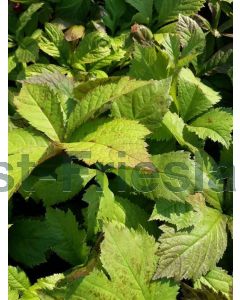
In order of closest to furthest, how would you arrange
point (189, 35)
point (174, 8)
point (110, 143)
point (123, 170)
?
1. point (110, 143)
2. point (123, 170)
3. point (189, 35)
4. point (174, 8)

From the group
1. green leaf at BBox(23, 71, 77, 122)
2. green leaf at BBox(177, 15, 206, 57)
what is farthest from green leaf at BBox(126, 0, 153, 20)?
green leaf at BBox(23, 71, 77, 122)

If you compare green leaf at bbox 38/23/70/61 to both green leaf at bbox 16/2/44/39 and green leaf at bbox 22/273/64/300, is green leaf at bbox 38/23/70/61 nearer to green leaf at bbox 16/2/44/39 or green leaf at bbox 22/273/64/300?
green leaf at bbox 16/2/44/39

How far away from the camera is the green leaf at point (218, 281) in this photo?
1.22m

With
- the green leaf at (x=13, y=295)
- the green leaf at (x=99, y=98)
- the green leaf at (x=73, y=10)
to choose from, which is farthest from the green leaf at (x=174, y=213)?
the green leaf at (x=73, y=10)

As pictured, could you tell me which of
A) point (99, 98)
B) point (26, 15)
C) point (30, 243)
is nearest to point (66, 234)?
point (30, 243)

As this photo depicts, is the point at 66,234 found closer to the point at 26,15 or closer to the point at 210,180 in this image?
the point at 210,180

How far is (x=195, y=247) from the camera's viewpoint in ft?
3.95

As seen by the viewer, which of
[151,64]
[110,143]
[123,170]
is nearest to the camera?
[110,143]

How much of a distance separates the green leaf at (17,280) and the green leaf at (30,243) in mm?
65

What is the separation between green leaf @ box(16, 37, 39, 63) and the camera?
1523mm

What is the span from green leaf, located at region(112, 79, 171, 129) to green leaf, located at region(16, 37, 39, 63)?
15.6 inches

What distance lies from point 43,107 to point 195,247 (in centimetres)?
50

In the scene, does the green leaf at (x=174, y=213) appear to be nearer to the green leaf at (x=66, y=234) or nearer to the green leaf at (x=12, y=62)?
the green leaf at (x=66, y=234)

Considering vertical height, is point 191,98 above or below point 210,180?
above
